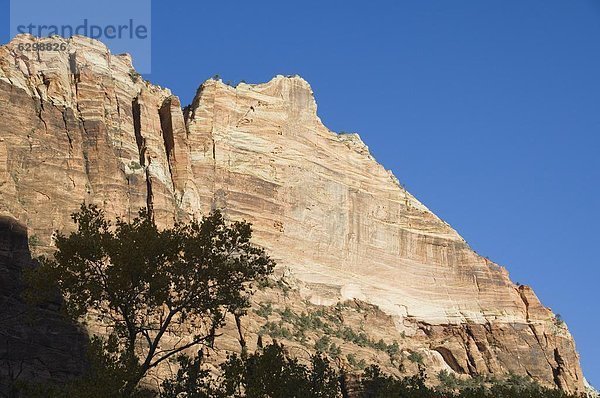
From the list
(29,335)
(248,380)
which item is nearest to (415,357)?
(29,335)

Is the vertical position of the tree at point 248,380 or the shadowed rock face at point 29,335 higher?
the shadowed rock face at point 29,335

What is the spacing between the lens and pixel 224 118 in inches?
3999

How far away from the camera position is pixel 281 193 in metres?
101

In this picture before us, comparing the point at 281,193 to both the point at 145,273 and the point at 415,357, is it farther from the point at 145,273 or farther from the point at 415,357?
the point at 145,273

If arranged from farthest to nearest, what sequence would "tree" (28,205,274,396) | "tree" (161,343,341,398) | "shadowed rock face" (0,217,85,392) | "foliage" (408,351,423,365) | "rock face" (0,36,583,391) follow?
"foliage" (408,351,423,365) < "rock face" (0,36,583,391) < "shadowed rock face" (0,217,85,392) < "tree" (161,343,341,398) < "tree" (28,205,274,396)

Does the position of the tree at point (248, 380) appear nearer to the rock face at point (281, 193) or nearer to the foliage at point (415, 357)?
the rock face at point (281, 193)

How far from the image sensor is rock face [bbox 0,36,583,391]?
79.1 metres

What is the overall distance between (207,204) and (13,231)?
32.9 m

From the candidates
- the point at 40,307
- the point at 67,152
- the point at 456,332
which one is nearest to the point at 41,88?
the point at 67,152

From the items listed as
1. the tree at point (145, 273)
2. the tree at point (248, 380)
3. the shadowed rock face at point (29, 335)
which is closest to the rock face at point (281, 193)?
the shadowed rock face at point (29, 335)

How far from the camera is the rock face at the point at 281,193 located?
79.1 metres

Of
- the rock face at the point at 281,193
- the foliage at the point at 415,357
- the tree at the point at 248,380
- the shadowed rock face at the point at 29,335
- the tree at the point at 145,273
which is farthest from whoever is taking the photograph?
the foliage at the point at 415,357

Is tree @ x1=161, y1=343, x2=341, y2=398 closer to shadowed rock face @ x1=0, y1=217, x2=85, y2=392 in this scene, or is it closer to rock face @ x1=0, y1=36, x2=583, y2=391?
shadowed rock face @ x1=0, y1=217, x2=85, y2=392

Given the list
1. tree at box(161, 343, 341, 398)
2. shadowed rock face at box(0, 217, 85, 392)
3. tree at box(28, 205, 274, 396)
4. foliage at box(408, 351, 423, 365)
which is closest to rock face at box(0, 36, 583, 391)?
foliage at box(408, 351, 423, 365)
